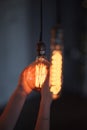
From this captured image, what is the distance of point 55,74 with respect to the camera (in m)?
1.01

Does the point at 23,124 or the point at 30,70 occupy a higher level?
the point at 30,70

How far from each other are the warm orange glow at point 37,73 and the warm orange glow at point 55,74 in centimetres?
3

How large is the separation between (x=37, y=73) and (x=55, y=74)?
0.20 ft

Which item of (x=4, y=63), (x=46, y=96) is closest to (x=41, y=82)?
(x=46, y=96)

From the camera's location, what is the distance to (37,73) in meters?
1.01

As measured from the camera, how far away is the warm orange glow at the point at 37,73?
101 centimetres

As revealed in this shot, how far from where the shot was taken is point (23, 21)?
1825 millimetres

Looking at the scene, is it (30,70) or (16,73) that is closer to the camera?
(30,70)

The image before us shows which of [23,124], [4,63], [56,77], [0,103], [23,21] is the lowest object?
[23,124]

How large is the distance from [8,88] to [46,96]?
86 centimetres

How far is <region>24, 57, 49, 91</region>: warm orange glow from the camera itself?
101 cm

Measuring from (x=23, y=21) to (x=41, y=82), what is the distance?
881mm

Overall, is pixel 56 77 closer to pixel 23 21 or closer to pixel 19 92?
pixel 19 92

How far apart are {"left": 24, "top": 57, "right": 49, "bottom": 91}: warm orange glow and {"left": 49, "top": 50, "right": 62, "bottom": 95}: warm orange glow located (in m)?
0.03
